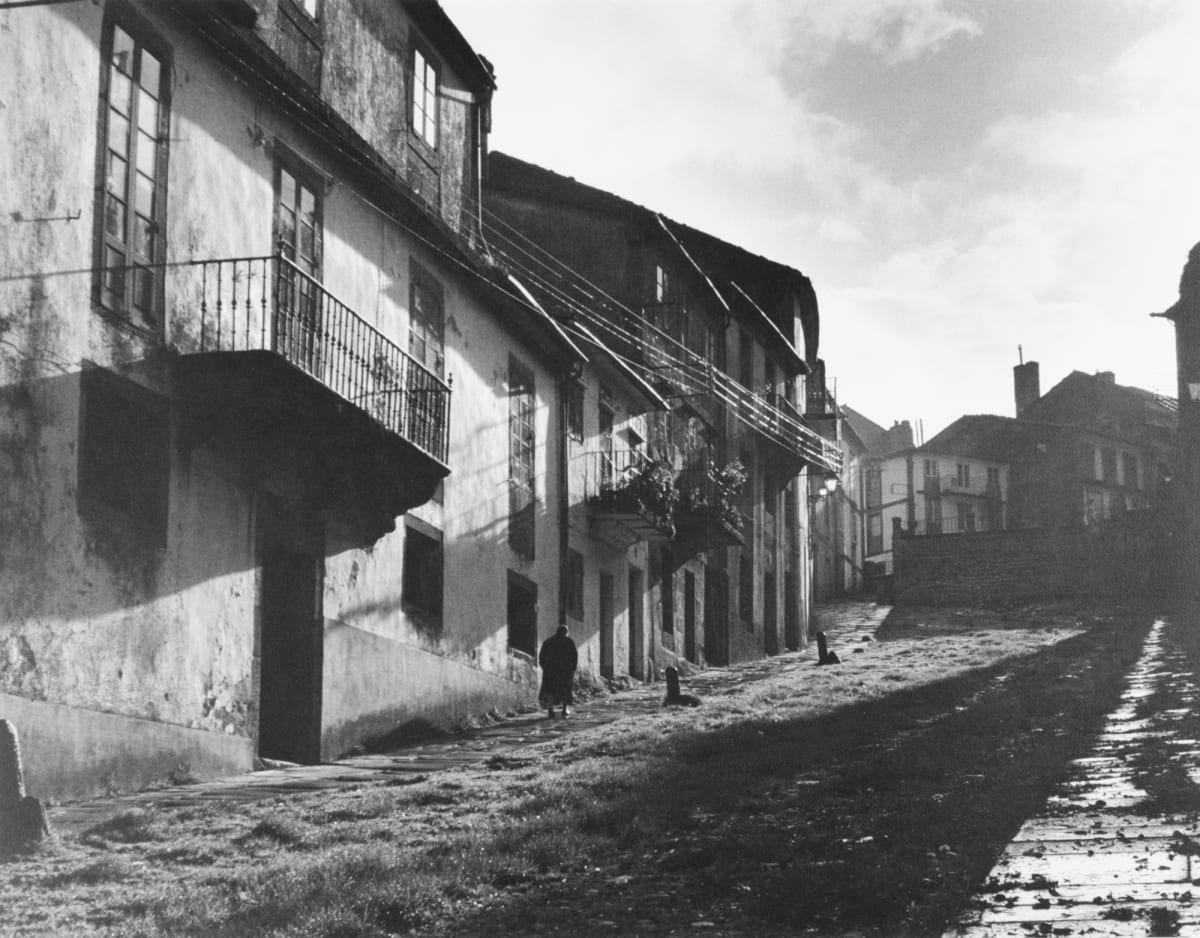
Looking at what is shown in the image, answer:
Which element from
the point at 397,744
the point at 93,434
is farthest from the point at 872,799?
the point at 397,744

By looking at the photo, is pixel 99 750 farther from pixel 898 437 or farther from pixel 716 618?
pixel 898 437

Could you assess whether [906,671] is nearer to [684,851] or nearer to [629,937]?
[684,851]

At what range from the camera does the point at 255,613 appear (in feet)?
55.1

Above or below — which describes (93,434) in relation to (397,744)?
above

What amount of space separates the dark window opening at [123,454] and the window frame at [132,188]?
67 centimetres

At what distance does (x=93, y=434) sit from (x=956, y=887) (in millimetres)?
→ 8623

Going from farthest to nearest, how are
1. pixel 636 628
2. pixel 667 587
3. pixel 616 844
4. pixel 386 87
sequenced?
1. pixel 667 587
2. pixel 636 628
3. pixel 386 87
4. pixel 616 844

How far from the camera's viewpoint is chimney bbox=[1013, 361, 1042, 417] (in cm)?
8326

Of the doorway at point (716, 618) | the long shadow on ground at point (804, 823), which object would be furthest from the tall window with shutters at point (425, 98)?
the doorway at point (716, 618)

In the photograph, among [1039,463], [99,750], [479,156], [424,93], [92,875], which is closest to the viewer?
[92,875]

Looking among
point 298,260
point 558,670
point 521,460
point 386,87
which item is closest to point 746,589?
point 521,460

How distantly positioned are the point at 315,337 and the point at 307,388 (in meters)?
1.56

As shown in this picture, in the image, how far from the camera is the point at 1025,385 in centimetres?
8388

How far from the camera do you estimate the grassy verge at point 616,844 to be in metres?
8.27
